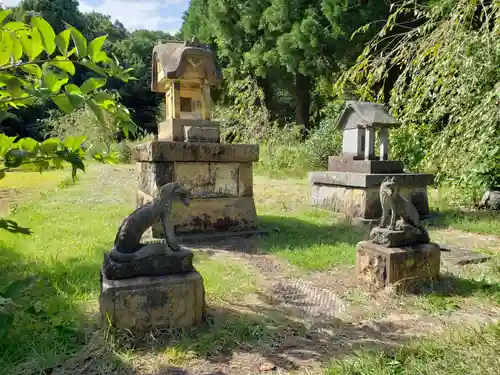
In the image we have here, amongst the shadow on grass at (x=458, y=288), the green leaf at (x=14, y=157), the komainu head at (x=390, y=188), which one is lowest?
the shadow on grass at (x=458, y=288)

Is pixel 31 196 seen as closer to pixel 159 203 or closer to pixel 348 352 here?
pixel 159 203

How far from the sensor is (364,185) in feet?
19.0

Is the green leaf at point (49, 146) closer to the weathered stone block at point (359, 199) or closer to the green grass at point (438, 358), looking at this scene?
the green grass at point (438, 358)

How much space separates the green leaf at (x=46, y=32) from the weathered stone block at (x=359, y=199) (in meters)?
5.23

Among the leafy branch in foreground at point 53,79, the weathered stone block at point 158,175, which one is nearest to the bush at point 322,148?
the weathered stone block at point 158,175

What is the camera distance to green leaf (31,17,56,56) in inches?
45.7

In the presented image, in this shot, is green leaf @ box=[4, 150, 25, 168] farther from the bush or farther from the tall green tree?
the bush

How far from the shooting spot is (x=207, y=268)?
3.75m

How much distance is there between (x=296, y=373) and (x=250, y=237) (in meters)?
2.97

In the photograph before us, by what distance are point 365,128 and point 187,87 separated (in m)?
2.98

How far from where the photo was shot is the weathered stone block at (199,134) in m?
5.05

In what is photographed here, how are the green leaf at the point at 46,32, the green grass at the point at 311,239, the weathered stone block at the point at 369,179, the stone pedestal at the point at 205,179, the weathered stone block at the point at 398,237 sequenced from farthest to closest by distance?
the weathered stone block at the point at 369,179
the stone pedestal at the point at 205,179
the green grass at the point at 311,239
the weathered stone block at the point at 398,237
the green leaf at the point at 46,32

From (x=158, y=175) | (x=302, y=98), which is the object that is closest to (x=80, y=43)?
(x=158, y=175)

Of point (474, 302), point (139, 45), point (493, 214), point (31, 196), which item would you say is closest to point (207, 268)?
point (474, 302)
